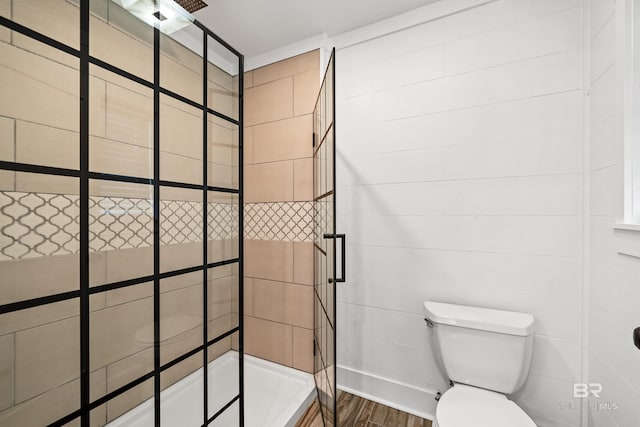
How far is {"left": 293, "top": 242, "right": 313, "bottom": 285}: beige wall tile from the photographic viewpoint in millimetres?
1899

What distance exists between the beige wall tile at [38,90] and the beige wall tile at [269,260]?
4.82ft

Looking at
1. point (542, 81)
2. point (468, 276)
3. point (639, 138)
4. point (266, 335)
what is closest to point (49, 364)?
point (266, 335)

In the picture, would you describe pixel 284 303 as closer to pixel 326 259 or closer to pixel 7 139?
pixel 326 259

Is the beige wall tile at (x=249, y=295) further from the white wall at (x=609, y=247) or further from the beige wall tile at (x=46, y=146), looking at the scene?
the white wall at (x=609, y=247)

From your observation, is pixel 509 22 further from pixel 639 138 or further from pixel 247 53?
pixel 247 53

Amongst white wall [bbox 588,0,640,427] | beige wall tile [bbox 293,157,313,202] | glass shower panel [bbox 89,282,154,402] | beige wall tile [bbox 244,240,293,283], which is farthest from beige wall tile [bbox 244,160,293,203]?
white wall [bbox 588,0,640,427]

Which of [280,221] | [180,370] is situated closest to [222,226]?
[180,370]

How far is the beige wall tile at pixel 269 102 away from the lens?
1.99 m

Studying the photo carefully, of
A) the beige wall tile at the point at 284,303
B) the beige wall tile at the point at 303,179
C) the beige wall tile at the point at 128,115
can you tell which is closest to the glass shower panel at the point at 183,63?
the beige wall tile at the point at 128,115

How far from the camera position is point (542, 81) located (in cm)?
133

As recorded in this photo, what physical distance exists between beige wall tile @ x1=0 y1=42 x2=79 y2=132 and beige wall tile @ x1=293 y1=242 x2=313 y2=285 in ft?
4.71

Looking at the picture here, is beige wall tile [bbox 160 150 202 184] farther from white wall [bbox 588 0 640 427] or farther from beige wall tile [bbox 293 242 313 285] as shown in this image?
white wall [bbox 588 0 640 427]

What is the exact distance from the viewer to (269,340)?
203 centimetres

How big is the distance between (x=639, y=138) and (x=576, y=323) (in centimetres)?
87
